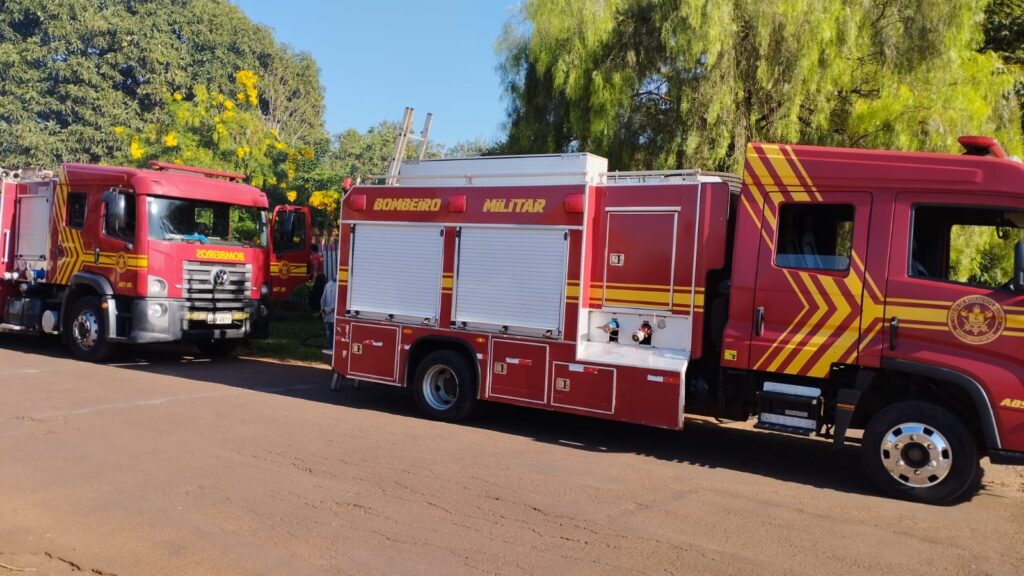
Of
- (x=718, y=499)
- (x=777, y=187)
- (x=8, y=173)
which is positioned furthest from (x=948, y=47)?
(x=8, y=173)

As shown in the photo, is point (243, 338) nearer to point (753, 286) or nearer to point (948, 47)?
point (753, 286)

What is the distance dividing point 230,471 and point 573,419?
4.72 meters

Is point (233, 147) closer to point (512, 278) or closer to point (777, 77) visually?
point (777, 77)

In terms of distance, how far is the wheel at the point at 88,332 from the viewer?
13.8m

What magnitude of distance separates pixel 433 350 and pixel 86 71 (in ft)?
119

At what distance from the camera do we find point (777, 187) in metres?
7.89

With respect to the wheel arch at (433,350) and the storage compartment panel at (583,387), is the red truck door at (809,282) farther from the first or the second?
the wheel arch at (433,350)

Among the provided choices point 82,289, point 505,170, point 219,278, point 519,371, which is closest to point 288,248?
point 219,278

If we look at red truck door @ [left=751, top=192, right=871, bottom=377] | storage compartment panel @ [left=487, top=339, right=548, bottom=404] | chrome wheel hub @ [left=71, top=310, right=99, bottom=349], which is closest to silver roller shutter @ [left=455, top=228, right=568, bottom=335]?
storage compartment panel @ [left=487, top=339, right=548, bottom=404]

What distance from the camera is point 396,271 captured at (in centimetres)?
1050

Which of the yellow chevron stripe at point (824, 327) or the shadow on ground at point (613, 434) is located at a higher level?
the yellow chevron stripe at point (824, 327)

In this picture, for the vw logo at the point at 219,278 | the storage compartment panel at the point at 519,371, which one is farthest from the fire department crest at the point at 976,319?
the vw logo at the point at 219,278

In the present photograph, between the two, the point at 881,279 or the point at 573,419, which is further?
the point at 573,419

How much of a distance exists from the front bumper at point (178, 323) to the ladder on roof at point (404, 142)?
15.4 feet
